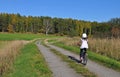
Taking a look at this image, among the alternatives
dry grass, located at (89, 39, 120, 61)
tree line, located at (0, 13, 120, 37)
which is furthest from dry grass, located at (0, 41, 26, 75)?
tree line, located at (0, 13, 120, 37)

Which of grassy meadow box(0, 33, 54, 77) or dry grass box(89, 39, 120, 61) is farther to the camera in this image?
dry grass box(89, 39, 120, 61)

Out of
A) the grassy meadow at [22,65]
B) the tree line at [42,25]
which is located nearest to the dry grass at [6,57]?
the grassy meadow at [22,65]

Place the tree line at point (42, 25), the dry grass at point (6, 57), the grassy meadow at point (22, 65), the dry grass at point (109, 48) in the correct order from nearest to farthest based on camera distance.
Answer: the grassy meadow at point (22, 65) → the dry grass at point (6, 57) → the dry grass at point (109, 48) → the tree line at point (42, 25)

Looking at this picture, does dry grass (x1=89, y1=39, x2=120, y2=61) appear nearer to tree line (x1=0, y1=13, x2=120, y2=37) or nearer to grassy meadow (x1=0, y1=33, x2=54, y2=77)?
grassy meadow (x1=0, y1=33, x2=54, y2=77)

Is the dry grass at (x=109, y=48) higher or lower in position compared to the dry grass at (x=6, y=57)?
higher

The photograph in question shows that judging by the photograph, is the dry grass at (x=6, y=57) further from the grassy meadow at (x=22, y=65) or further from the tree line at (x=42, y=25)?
the tree line at (x=42, y=25)

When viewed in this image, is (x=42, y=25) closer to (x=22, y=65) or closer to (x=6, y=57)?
(x=6, y=57)

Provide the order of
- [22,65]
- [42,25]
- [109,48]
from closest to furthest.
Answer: [22,65]
[109,48]
[42,25]

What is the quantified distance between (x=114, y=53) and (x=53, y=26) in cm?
13493

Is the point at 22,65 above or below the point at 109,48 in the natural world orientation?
below

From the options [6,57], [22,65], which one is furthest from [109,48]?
[22,65]

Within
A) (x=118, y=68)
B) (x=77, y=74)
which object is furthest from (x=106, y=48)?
(x=77, y=74)

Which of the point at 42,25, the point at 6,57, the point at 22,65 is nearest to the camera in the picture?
the point at 22,65

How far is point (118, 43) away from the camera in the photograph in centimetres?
2592
